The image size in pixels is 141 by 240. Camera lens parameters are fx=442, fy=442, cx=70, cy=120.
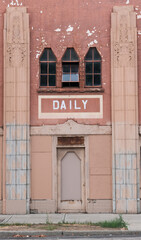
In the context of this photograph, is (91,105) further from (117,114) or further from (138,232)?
(138,232)

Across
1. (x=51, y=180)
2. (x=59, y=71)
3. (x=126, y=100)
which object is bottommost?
(x=51, y=180)

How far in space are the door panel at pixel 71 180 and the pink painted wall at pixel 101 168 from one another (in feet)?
1.29

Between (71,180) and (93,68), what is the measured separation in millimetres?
4331

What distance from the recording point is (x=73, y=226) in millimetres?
13562

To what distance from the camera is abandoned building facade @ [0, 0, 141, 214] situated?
53.5 feet

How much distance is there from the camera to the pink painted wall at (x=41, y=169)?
16.4 m

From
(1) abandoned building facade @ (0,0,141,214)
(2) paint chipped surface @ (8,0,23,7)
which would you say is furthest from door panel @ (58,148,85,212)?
(2) paint chipped surface @ (8,0,23,7)

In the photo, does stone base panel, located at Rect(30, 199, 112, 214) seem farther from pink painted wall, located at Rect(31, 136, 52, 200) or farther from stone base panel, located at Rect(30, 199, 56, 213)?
pink painted wall, located at Rect(31, 136, 52, 200)

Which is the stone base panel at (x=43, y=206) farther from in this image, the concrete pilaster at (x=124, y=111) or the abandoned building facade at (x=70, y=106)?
the concrete pilaster at (x=124, y=111)

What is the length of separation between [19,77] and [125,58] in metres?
4.02

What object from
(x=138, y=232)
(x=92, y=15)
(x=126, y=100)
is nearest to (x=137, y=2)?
(x=92, y=15)

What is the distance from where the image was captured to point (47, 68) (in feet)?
55.5

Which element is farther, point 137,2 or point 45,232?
point 137,2

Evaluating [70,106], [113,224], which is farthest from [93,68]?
[113,224]
